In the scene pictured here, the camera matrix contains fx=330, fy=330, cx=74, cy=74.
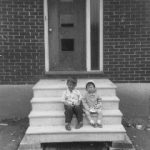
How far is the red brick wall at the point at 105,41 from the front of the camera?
706cm

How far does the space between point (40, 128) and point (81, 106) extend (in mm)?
784

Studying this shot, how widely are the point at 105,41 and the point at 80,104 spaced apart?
2108mm

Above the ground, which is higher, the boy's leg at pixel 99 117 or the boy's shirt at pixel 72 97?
the boy's shirt at pixel 72 97

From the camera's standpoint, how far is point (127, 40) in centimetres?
714

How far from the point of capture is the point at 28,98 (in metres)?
7.20

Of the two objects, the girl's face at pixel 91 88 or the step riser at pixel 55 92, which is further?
the step riser at pixel 55 92

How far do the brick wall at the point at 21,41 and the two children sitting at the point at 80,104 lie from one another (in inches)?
67.7

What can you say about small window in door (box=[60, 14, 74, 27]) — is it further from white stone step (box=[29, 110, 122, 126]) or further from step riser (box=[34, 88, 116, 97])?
white stone step (box=[29, 110, 122, 126])

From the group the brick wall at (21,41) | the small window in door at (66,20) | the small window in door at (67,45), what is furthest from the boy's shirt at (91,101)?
the small window in door at (66,20)

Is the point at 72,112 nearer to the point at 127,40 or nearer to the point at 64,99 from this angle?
the point at 64,99

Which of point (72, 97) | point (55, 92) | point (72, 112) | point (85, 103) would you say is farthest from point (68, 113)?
point (55, 92)

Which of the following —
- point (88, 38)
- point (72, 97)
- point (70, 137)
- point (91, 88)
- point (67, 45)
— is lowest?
point (70, 137)

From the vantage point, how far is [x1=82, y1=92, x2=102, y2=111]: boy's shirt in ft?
18.6

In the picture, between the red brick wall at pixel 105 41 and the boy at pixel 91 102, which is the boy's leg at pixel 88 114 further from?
the red brick wall at pixel 105 41
